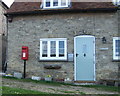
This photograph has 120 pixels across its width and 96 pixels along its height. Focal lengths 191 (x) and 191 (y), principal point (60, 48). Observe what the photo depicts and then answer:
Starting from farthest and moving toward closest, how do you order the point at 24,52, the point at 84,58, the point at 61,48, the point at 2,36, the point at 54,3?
the point at 2,36 → the point at 54,3 → the point at 24,52 → the point at 61,48 → the point at 84,58

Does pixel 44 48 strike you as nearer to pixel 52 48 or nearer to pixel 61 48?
pixel 52 48

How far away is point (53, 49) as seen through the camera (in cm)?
1173

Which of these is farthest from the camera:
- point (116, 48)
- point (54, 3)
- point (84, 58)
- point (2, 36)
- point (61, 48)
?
point (2, 36)

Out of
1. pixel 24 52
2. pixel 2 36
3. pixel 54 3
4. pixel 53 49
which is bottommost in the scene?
pixel 24 52

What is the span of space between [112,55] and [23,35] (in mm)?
5645

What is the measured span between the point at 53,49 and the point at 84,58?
1.97 metres

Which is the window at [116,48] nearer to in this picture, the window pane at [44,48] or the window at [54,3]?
the window at [54,3]

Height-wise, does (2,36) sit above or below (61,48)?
above

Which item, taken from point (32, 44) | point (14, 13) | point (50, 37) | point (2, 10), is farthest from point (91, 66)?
point (2, 10)

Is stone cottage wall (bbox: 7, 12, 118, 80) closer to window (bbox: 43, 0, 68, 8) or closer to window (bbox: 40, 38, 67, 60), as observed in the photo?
window (bbox: 40, 38, 67, 60)

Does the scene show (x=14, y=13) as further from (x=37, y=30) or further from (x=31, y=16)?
(x=37, y=30)

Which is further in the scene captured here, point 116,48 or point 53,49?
point 53,49

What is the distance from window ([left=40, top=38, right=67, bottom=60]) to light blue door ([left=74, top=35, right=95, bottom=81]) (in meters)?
0.74

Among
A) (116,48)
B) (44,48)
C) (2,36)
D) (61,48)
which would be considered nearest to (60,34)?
(61,48)
